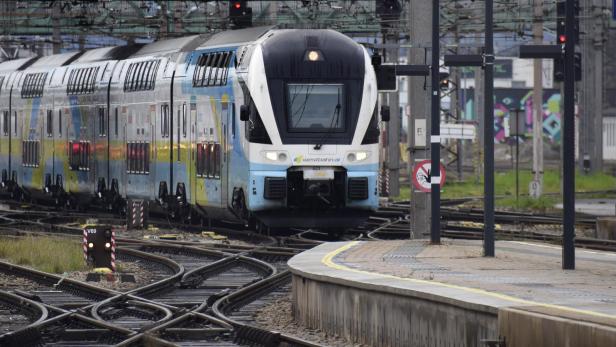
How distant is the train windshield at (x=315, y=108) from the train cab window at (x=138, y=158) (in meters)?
8.43

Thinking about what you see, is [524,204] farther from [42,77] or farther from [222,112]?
[222,112]

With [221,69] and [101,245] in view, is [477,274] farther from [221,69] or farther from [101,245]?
[221,69]

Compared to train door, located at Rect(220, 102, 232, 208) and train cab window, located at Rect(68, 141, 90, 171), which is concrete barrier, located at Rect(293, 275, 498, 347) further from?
train cab window, located at Rect(68, 141, 90, 171)

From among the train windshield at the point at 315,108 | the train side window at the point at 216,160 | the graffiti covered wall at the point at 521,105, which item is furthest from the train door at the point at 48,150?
the graffiti covered wall at the point at 521,105

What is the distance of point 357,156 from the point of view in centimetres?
3011

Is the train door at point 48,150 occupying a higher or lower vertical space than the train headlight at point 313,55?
lower

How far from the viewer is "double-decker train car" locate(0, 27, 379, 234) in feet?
97.6

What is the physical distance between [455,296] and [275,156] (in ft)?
51.4

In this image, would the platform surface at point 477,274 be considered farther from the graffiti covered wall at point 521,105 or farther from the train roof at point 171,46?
the graffiti covered wall at point 521,105

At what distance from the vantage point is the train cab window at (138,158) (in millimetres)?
37688

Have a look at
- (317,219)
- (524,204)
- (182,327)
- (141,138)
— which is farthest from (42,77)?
(182,327)

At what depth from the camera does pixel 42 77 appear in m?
45.8

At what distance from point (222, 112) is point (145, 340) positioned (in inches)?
639

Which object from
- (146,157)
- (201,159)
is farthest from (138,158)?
(201,159)
